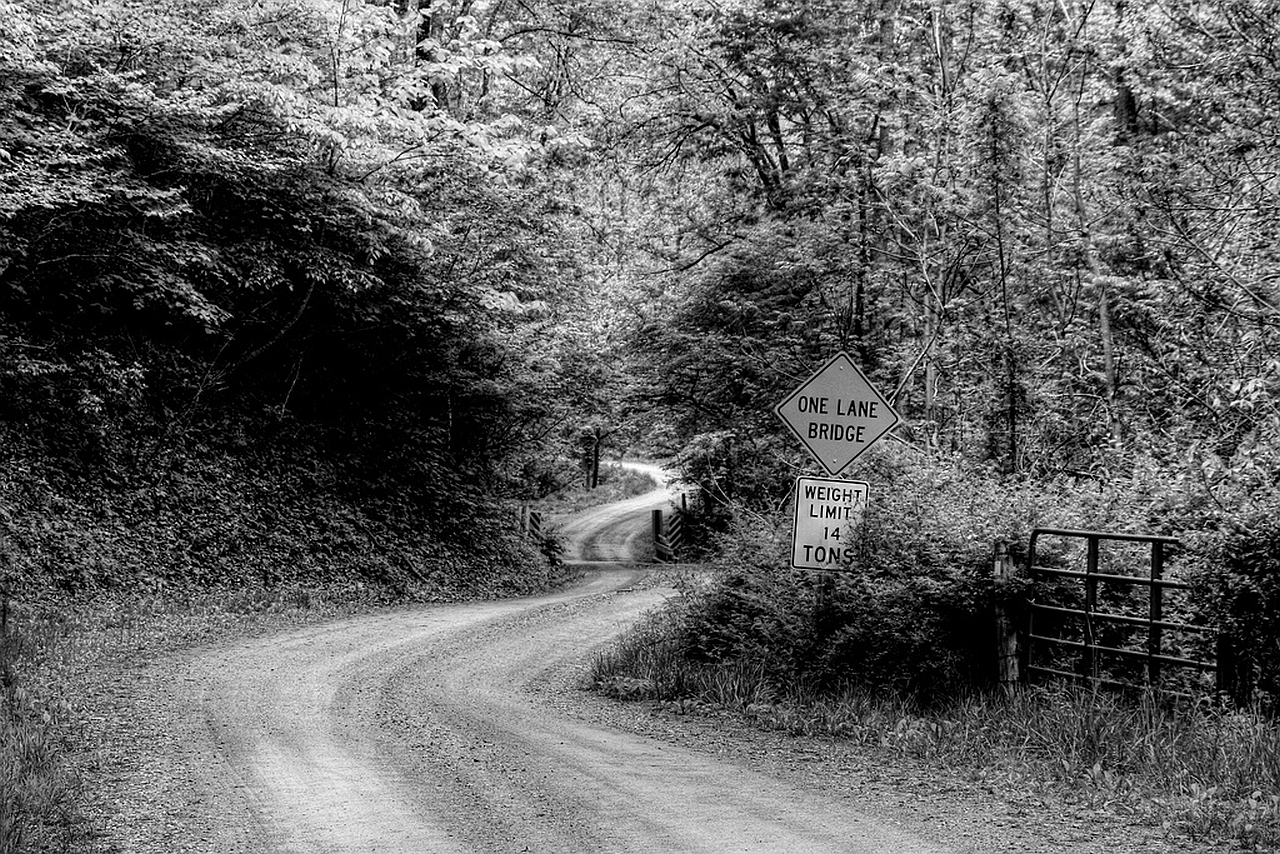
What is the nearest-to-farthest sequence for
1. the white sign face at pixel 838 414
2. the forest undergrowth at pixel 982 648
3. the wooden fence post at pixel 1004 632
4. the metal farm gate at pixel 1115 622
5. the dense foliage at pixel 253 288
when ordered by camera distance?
1. the forest undergrowth at pixel 982 648
2. the metal farm gate at pixel 1115 622
3. the wooden fence post at pixel 1004 632
4. the white sign face at pixel 838 414
5. the dense foliage at pixel 253 288

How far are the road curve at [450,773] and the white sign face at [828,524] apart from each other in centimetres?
234

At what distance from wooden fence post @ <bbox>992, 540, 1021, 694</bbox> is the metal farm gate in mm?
149

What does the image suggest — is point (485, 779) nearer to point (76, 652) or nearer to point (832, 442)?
point (832, 442)

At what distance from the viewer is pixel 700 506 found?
30.5 meters

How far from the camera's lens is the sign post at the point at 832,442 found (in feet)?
32.7

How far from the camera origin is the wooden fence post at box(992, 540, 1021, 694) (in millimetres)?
9305

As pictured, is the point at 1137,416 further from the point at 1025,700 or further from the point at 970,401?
the point at 1025,700

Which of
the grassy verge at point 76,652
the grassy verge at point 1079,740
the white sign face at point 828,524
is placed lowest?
the grassy verge at point 76,652

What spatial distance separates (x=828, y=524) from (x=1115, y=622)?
8.41ft

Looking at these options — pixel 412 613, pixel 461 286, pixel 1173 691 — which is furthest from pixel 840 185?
pixel 1173 691

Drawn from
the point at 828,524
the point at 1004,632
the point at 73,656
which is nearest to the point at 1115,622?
the point at 1004,632

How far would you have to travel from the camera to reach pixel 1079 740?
25.2ft

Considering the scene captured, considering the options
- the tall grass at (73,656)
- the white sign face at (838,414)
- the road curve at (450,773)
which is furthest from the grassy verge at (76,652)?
the white sign face at (838,414)

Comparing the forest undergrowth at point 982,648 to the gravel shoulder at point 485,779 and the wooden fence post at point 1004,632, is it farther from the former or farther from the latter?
the gravel shoulder at point 485,779
